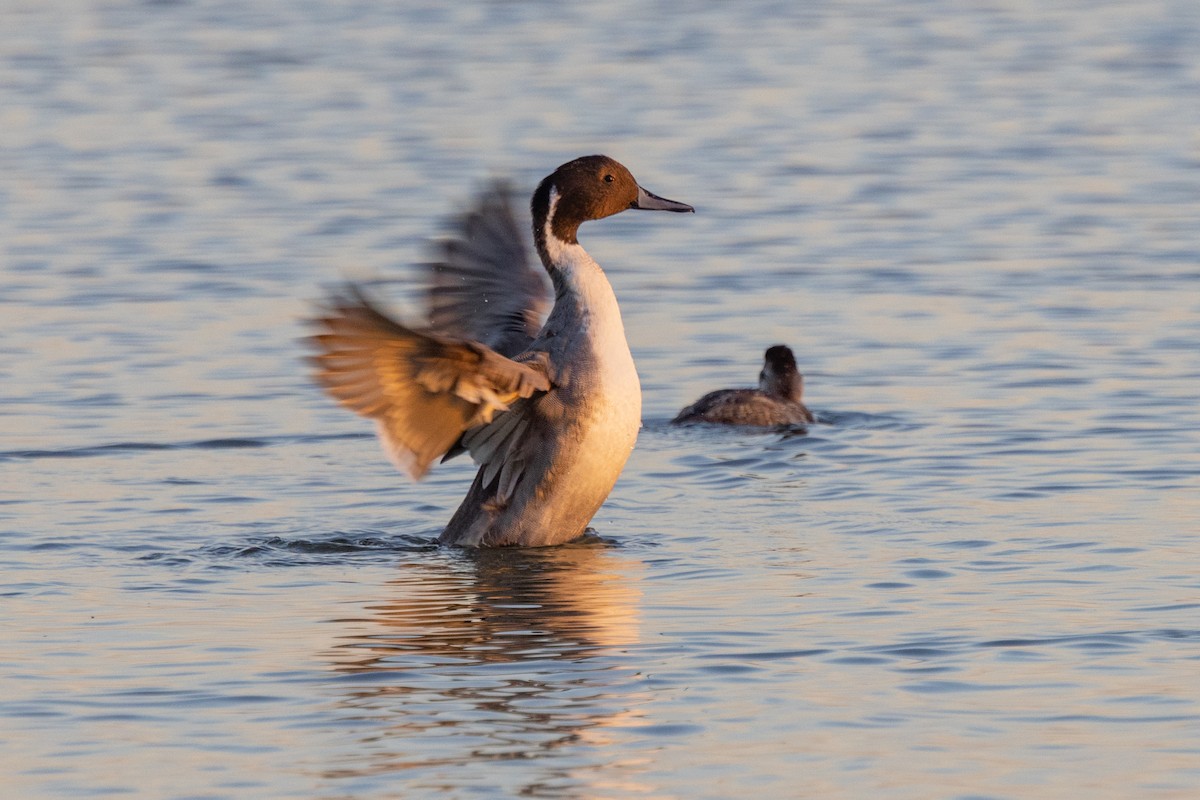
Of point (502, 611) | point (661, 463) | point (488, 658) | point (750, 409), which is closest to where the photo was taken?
point (488, 658)

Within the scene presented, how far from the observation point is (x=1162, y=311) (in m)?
14.7

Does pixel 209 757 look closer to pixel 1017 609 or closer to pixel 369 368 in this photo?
pixel 369 368

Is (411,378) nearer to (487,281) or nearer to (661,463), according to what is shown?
(487,281)

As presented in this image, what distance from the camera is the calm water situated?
6918mm

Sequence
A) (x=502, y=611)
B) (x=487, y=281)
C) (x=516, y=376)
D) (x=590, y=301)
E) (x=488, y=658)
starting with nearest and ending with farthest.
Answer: (x=488, y=658) → (x=502, y=611) → (x=516, y=376) → (x=590, y=301) → (x=487, y=281)

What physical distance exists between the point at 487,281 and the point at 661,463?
176 cm

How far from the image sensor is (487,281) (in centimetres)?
1073

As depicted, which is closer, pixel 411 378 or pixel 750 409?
pixel 411 378

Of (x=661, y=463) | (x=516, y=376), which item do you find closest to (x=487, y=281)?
(x=661, y=463)

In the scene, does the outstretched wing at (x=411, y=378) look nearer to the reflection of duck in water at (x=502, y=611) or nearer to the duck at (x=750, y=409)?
the reflection of duck in water at (x=502, y=611)

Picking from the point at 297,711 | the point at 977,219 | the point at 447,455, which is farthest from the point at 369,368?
the point at 977,219

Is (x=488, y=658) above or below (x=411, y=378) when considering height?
below

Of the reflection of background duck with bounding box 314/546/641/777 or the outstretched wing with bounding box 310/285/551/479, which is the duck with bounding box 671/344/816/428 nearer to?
the reflection of background duck with bounding box 314/546/641/777

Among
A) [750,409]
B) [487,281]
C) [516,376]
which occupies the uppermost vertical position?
[487,281]
